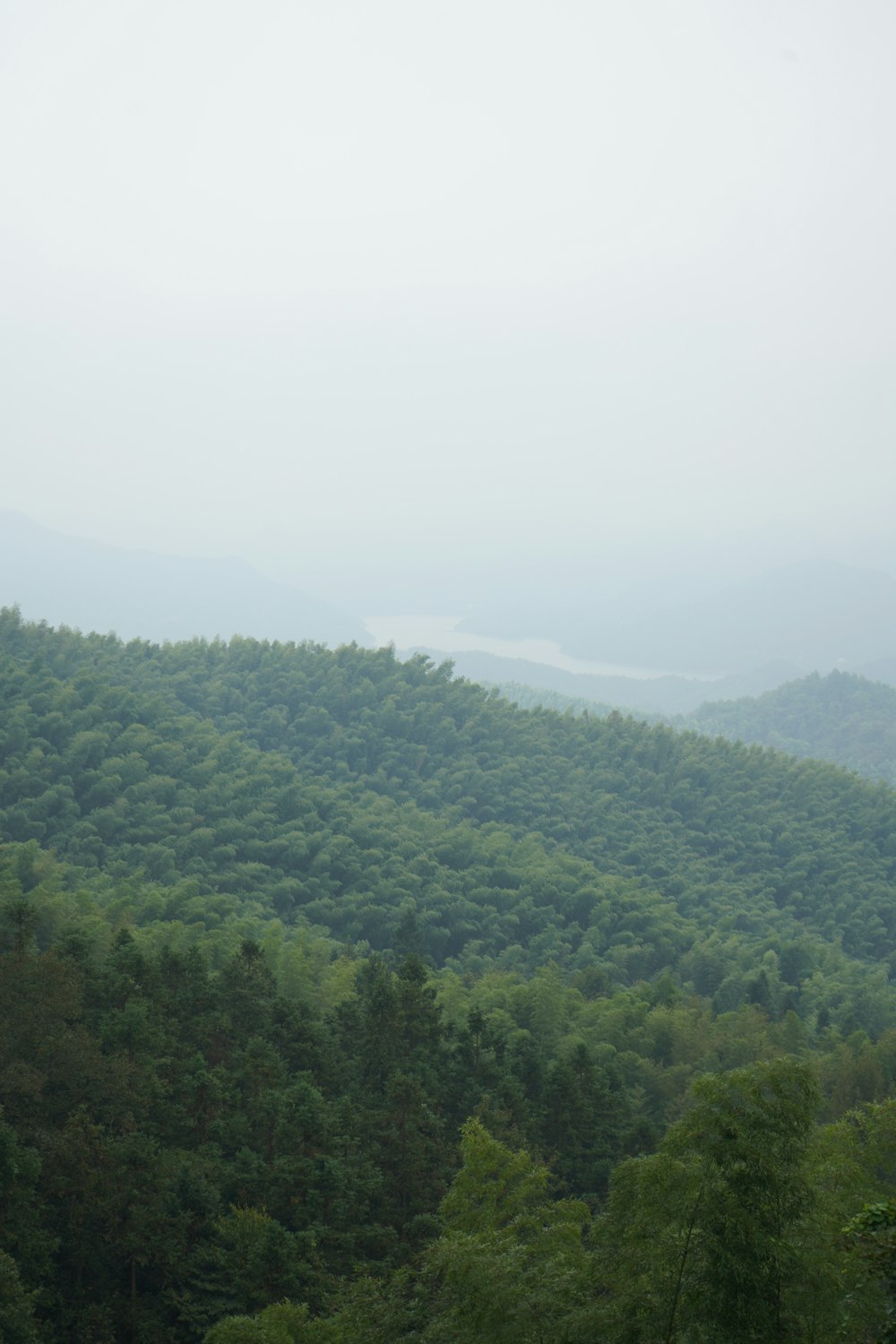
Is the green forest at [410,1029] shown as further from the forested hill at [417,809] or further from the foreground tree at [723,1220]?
the forested hill at [417,809]

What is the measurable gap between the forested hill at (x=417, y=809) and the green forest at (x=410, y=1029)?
0.28 m

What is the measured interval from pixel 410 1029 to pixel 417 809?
45123mm

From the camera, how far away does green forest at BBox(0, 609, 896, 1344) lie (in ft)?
42.5

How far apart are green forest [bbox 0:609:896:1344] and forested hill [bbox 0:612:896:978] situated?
0.28 m

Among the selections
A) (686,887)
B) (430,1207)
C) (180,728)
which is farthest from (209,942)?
(686,887)

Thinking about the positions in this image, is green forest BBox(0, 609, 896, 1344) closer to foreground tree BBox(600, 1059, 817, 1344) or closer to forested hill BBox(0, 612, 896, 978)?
foreground tree BBox(600, 1059, 817, 1344)

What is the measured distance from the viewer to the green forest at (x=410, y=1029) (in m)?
13.0

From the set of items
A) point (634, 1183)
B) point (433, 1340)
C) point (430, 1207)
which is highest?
point (634, 1183)

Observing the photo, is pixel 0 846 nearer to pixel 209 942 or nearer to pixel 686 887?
pixel 209 942

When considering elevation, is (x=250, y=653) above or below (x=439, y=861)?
above

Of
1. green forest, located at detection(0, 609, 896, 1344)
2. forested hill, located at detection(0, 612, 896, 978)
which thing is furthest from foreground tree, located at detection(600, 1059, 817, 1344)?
forested hill, located at detection(0, 612, 896, 978)

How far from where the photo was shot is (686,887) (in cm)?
7212

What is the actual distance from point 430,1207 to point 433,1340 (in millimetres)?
9694

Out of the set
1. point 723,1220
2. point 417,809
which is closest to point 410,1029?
point 723,1220
